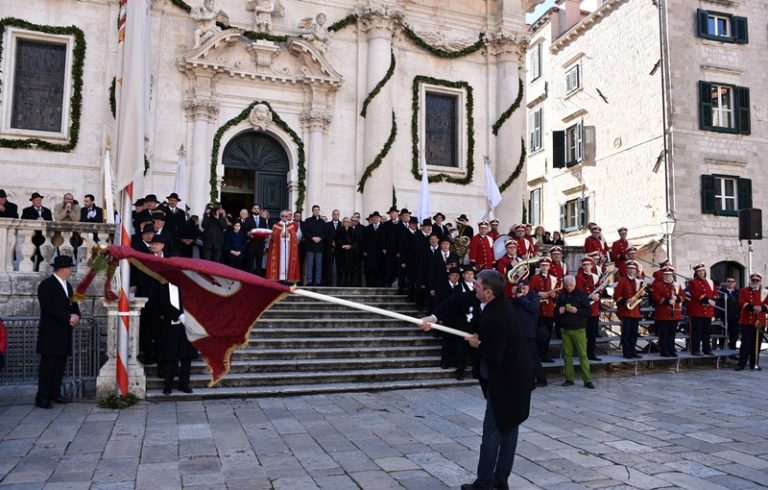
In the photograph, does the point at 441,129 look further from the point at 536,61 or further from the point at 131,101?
the point at 536,61

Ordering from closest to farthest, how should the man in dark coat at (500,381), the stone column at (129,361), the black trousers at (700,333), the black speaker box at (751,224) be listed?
the man in dark coat at (500,381) < the stone column at (129,361) < the black trousers at (700,333) < the black speaker box at (751,224)

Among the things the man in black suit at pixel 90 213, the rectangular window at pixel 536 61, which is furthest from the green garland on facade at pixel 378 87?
the rectangular window at pixel 536 61

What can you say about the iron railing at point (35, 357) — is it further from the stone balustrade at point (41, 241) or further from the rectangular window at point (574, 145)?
the rectangular window at point (574, 145)

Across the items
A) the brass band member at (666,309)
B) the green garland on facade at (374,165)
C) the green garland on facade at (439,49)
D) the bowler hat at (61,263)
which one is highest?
the green garland on facade at (439,49)

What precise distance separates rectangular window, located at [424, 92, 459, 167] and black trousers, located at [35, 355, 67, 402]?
43.2 ft

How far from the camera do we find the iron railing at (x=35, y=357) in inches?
350

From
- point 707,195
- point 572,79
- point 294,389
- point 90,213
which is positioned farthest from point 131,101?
point 572,79

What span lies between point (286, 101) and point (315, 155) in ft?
5.76

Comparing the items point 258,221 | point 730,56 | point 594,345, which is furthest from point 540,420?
point 730,56

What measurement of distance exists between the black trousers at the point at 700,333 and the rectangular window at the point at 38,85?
15.8 metres

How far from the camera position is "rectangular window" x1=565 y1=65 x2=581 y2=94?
2828 centimetres

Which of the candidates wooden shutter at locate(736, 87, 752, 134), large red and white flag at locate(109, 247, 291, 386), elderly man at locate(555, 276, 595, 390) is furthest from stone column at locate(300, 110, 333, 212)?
wooden shutter at locate(736, 87, 752, 134)

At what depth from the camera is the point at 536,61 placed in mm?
31719

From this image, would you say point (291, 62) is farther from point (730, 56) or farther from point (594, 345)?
point (730, 56)
